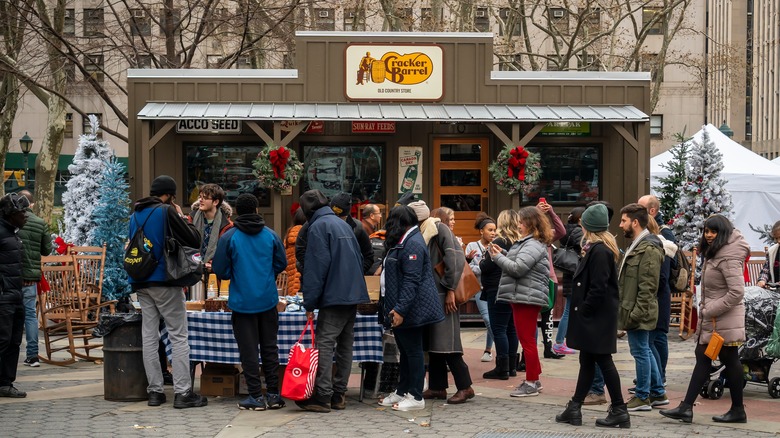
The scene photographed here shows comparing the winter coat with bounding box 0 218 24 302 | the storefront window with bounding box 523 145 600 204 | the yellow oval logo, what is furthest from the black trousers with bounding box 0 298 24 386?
the storefront window with bounding box 523 145 600 204

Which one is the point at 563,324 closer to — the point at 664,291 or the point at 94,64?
the point at 664,291

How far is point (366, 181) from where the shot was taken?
19.7 meters

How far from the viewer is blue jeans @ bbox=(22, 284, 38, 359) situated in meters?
11.7

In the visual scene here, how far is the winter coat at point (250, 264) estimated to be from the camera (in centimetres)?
898

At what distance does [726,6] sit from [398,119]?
6009 centimetres

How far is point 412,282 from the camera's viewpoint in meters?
9.02

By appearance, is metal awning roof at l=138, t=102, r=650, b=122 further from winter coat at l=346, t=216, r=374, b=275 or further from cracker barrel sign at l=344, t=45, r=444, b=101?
winter coat at l=346, t=216, r=374, b=275

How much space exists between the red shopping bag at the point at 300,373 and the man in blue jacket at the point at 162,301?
0.97 meters

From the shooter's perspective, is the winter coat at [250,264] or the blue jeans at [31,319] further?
the blue jeans at [31,319]

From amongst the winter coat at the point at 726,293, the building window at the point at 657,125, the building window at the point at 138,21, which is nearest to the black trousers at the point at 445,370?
the winter coat at the point at 726,293

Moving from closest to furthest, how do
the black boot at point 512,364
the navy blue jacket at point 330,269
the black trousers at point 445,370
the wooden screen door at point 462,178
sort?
1. the navy blue jacket at point 330,269
2. the black trousers at point 445,370
3. the black boot at point 512,364
4. the wooden screen door at point 462,178

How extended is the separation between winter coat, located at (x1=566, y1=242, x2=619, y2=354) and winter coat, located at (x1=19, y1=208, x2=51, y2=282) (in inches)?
236

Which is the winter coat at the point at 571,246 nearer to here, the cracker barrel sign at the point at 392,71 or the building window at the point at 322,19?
the cracker barrel sign at the point at 392,71

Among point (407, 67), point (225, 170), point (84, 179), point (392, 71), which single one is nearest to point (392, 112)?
point (392, 71)
